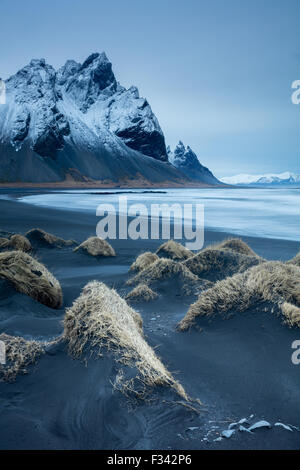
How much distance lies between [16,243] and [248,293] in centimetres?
949

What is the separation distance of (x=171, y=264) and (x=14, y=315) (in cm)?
416

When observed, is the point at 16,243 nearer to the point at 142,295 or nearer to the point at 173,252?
the point at 173,252

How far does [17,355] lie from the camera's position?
4.30 m

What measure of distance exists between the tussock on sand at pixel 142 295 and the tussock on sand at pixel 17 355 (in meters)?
3.50

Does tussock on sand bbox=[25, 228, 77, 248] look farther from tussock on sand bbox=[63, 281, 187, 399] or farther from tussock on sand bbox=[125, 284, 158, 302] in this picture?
tussock on sand bbox=[63, 281, 187, 399]

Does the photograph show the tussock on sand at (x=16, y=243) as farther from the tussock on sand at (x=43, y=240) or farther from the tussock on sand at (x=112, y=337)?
the tussock on sand at (x=112, y=337)

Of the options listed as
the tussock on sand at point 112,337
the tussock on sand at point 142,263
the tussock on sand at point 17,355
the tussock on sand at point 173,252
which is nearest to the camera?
the tussock on sand at point 112,337

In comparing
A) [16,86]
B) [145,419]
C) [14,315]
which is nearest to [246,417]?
[145,419]

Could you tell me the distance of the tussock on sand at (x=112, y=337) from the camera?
Result: 3.81 meters

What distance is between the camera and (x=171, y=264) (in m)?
9.02

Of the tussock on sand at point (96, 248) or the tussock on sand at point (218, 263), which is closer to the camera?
the tussock on sand at point (218, 263)

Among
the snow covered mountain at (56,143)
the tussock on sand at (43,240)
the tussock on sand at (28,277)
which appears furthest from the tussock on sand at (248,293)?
the snow covered mountain at (56,143)

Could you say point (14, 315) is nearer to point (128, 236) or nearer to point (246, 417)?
point (246, 417)

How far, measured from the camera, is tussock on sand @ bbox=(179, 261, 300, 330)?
576 cm
